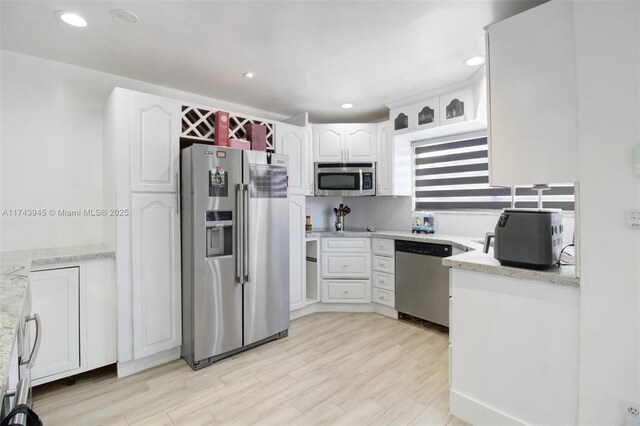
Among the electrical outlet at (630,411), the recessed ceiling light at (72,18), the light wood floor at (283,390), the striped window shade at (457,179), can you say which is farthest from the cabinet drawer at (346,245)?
the recessed ceiling light at (72,18)

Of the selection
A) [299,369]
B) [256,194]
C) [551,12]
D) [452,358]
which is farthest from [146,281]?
[551,12]

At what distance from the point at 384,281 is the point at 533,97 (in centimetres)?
237

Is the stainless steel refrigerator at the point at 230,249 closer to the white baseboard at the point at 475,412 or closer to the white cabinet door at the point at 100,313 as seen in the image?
the white cabinet door at the point at 100,313

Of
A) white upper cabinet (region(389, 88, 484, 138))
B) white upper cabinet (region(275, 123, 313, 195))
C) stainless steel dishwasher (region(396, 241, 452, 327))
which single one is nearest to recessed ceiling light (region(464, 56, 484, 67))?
white upper cabinet (region(389, 88, 484, 138))

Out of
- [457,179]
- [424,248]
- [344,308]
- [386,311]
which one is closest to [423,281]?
[424,248]

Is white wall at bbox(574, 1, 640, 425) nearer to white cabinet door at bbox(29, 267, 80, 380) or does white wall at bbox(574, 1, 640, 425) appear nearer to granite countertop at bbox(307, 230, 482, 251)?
granite countertop at bbox(307, 230, 482, 251)

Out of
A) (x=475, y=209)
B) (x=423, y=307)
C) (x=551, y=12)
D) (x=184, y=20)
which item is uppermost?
(x=184, y=20)

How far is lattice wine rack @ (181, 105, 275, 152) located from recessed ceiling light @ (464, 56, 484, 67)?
189 centimetres

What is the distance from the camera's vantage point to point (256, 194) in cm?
269

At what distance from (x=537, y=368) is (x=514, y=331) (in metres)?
0.19

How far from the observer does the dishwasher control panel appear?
117 inches

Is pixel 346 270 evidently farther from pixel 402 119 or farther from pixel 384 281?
pixel 402 119

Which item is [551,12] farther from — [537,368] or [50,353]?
[50,353]

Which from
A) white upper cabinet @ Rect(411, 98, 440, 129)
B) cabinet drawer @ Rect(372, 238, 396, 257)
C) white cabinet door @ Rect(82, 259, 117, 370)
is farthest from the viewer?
cabinet drawer @ Rect(372, 238, 396, 257)
